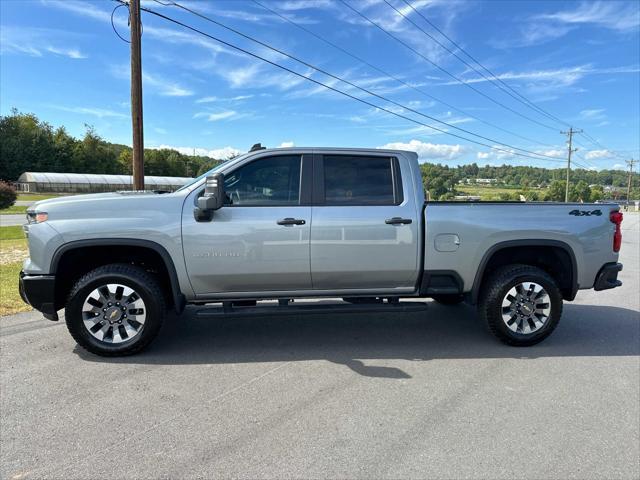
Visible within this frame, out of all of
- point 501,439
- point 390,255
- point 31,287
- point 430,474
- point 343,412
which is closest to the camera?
point 430,474

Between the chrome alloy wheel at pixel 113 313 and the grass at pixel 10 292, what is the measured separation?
8.10ft

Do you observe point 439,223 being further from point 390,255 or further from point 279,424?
point 279,424

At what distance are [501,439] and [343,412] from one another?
43.3 inches

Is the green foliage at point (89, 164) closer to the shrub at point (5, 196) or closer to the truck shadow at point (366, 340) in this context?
the shrub at point (5, 196)

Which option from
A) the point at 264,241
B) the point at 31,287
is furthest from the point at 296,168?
the point at 31,287

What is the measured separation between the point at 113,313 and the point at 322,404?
2.24 metres

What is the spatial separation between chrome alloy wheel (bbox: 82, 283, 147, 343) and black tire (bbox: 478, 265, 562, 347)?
355cm

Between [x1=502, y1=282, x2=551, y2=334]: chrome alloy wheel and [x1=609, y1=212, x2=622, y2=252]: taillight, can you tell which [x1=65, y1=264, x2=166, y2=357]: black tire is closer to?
[x1=502, y1=282, x2=551, y2=334]: chrome alloy wheel

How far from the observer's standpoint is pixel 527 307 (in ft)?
15.4

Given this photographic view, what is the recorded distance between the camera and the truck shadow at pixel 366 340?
4371 millimetres

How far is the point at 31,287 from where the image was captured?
4066 millimetres

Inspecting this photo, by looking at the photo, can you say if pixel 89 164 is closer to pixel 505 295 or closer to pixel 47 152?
pixel 47 152

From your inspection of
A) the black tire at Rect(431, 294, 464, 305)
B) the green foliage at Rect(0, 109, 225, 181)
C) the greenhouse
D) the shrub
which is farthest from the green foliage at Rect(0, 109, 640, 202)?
the black tire at Rect(431, 294, 464, 305)

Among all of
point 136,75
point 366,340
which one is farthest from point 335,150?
point 136,75
